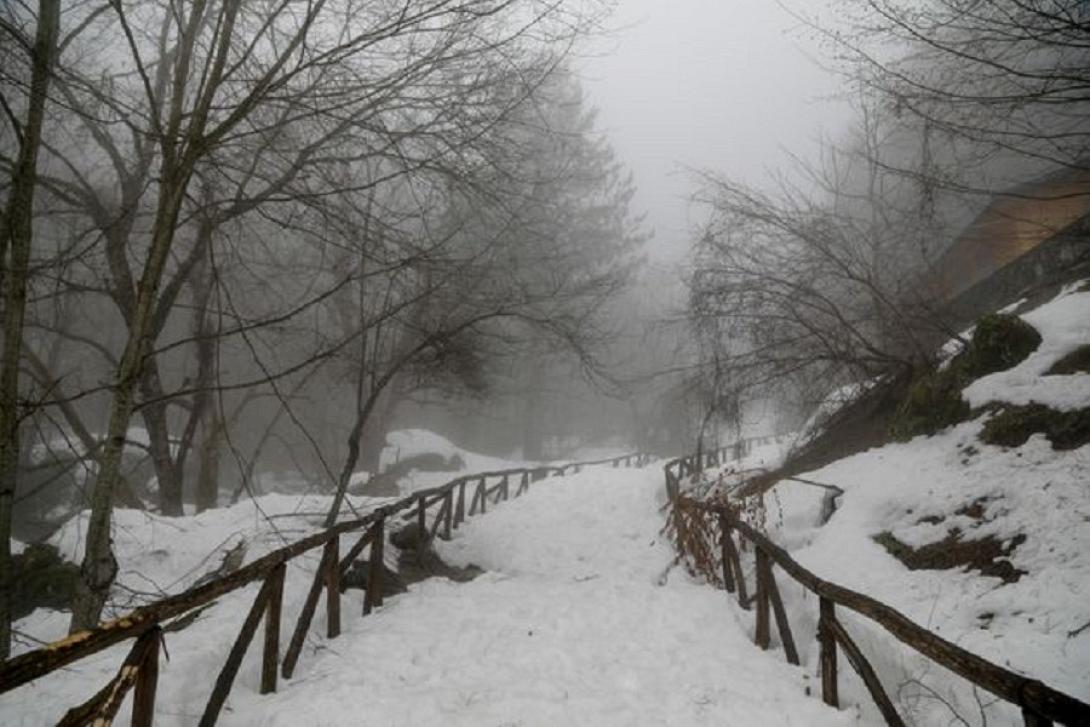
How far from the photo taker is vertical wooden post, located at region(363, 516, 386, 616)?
6.32 m

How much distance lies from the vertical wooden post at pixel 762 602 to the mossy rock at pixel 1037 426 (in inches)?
108

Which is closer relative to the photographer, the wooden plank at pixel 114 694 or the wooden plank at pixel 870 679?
the wooden plank at pixel 114 694

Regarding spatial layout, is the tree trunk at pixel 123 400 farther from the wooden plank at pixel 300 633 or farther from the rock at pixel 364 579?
the rock at pixel 364 579

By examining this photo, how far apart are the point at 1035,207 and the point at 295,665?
20.3 m

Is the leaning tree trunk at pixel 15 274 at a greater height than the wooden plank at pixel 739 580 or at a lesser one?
greater

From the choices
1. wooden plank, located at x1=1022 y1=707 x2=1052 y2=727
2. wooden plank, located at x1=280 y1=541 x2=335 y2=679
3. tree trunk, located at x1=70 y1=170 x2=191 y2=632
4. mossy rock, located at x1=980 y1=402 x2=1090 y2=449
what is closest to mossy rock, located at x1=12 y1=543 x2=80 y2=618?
tree trunk, located at x1=70 y1=170 x2=191 y2=632

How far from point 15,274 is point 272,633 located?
9.30ft

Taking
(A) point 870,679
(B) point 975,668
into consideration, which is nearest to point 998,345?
(A) point 870,679

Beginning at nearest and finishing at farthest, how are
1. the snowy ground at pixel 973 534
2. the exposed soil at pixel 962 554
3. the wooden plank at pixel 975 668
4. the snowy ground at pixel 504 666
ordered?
1. the wooden plank at pixel 975 668
2. the snowy ground at pixel 973 534
3. the snowy ground at pixel 504 666
4. the exposed soil at pixel 962 554

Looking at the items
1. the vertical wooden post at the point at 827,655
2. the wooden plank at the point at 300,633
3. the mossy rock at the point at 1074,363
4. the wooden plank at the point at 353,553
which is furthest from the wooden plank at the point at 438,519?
the mossy rock at the point at 1074,363

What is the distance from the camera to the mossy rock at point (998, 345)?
7254mm

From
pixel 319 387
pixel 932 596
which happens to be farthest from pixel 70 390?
pixel 932 596

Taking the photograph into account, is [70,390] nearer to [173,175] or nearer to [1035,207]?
[173,175]

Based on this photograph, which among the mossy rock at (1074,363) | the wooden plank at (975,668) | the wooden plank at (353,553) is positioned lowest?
the wooden plank at (353,553)
